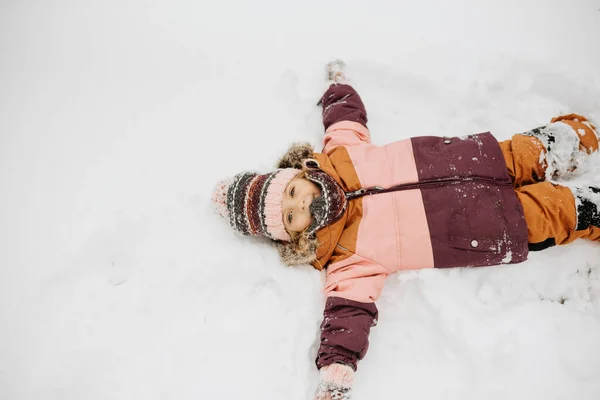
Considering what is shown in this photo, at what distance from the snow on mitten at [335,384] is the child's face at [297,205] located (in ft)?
2.12

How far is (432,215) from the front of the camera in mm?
1817

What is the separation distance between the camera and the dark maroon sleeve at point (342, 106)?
2.19m

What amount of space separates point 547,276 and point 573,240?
21 centimetres

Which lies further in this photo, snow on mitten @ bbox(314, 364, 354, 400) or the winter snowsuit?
the winter snowsuit

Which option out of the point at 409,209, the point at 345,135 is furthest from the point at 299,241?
the point at 345,135

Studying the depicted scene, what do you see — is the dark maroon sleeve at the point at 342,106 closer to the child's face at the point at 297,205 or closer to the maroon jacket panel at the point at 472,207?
the maroon jacket panel at the point at 472,207

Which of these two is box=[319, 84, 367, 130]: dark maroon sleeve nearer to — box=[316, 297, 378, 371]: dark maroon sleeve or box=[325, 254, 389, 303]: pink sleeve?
box=[325, 254, 389, 303]: pink sleeve

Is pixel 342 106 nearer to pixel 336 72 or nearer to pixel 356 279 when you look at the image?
pixel 336 72

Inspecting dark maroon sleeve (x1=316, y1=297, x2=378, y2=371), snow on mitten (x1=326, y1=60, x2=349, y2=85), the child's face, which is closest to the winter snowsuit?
dark maroon sleeve (x1=316, y1=297, x2=378, y2=371)

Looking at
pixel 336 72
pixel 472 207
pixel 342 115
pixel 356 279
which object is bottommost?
pixel 356 279

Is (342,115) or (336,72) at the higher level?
(336,72)

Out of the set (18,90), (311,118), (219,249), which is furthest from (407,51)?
(18,90)

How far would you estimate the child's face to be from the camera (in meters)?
1.76

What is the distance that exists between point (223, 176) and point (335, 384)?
46.0 inches
